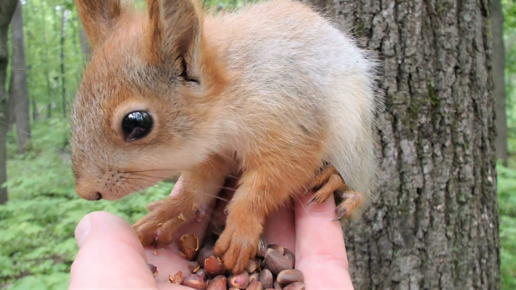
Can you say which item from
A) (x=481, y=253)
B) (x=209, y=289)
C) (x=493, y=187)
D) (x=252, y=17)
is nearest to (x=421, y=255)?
(x=481, y=253)

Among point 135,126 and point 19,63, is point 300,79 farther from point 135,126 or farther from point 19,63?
point 19,63

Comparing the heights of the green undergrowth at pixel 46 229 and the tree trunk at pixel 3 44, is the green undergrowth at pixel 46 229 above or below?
below

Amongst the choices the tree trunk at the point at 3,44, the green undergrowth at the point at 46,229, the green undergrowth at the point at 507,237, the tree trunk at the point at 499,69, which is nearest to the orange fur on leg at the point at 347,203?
the green undergrowth at the point at 46,229

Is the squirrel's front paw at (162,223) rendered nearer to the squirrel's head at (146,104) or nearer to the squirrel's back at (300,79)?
the squirrel's head at (146,104)

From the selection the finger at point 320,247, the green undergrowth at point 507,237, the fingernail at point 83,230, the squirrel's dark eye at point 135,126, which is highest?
the squirrel's dark eye at point 135,126

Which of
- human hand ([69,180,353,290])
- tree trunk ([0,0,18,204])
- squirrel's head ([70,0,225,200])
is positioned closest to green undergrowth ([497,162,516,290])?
human hand ([69,180,353,290])

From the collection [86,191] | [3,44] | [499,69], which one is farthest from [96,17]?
[499,69]

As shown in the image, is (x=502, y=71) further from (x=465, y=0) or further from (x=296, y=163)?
(x=296, y=163)
